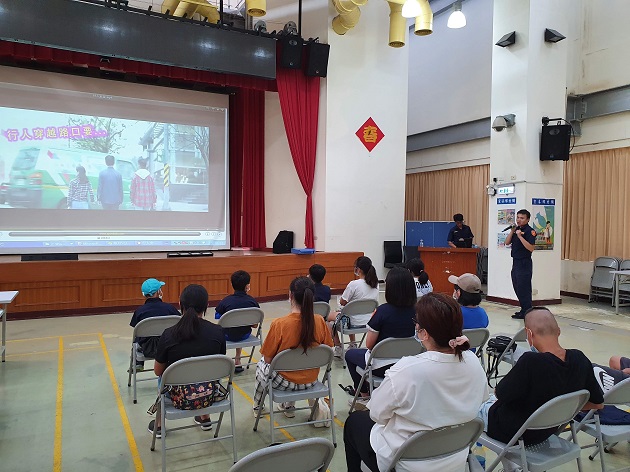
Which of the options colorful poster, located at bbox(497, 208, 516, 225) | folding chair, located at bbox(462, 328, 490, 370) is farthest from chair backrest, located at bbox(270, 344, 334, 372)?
colorful poster, located at bbox(497, 208, 516, 225)

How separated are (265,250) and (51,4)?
215 inches

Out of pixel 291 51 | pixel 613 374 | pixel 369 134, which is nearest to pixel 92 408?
pixel 613 374

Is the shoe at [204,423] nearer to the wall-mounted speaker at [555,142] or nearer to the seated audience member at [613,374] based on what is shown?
the seated audience member at [613,374]

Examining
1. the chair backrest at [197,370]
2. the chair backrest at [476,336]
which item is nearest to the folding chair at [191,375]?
the chair backrest at [197,370]

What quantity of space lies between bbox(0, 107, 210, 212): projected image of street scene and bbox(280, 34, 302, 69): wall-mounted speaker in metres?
2.04

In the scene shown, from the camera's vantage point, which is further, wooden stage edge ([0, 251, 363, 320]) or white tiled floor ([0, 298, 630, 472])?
wooden stage edge ([0, 251, 363, 320])

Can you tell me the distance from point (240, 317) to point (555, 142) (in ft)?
20.4

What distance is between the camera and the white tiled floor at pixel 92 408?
2613 millimetres

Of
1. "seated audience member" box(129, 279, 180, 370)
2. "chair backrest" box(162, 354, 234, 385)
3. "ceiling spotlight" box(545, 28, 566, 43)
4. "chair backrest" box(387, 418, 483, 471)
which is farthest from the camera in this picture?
"ceiling spotlight" box(545, 28, 566, 43)

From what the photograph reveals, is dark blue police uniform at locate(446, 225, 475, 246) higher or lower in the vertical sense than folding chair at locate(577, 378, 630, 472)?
higher

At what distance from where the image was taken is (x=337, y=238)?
8.50 meters

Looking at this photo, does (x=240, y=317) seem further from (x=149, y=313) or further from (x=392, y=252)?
(x=392, y=252)

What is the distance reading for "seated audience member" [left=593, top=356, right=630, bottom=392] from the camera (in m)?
2.43

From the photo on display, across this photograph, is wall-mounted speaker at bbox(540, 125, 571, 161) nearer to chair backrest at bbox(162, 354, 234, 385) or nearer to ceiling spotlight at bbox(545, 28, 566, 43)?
ceiling spotlight at bbox(545, 28, 566, 43)
